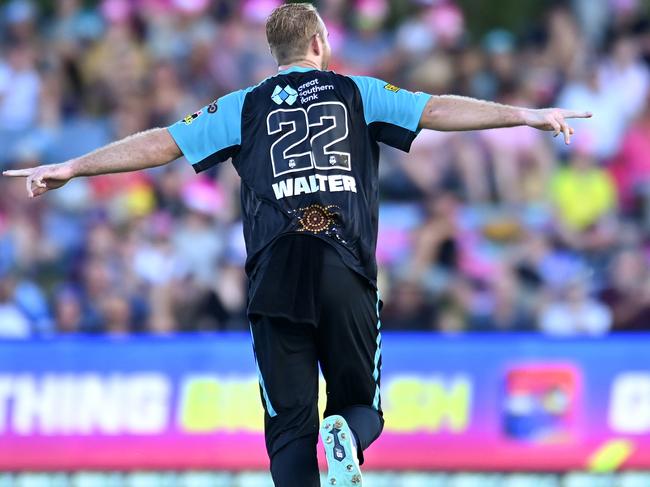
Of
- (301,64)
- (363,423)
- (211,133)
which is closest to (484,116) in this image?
(301,64)

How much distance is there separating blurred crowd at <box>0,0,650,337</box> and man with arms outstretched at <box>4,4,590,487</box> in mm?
5331

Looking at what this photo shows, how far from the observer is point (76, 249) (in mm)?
12297

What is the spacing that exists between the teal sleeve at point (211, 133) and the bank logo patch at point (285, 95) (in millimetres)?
153

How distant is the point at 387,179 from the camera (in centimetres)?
1261

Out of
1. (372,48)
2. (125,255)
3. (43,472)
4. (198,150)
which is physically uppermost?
(372,48)

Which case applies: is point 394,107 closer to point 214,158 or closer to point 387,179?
point 214,158

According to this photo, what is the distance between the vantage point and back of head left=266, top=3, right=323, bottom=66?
5.63 m

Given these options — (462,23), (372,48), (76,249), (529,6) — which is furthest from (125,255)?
(529,6)

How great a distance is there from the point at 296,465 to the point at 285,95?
1.52 meters

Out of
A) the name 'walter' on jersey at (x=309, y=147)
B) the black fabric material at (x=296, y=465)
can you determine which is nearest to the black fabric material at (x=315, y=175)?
the name 'walter' on jersey at (x=309, y=147)

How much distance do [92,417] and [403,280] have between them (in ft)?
10.2

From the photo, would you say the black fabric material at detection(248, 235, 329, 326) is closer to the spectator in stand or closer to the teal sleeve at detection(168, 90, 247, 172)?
the teal sleeve at detection(168, 90, 247, 172)

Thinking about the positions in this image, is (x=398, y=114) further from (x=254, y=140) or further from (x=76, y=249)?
(x=76, y=249)

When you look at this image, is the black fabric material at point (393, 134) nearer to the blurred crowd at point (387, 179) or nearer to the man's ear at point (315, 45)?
the man's ear at point (315, 45)
